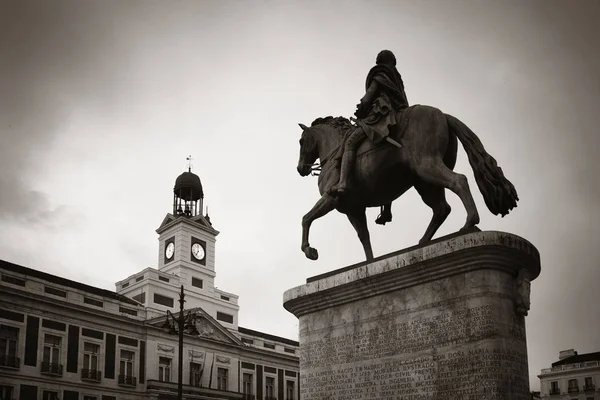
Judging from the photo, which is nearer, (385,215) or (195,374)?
(385,215)

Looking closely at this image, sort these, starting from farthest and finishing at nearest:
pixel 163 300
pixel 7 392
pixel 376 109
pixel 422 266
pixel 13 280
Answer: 1. pixel 163 300
2. pixel 13 280
3. pixel 7 392
4. pixel 376 109
5. pixel 422 266

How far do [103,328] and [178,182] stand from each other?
18.6 metres

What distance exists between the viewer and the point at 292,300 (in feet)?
29.3

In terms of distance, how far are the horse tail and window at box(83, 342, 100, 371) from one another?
40.1m

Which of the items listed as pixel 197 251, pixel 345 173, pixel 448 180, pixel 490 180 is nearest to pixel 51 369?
pixel 197 251

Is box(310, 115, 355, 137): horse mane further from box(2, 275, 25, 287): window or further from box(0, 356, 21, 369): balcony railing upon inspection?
box(2, 275, 25, 287): window

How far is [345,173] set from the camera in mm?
8664

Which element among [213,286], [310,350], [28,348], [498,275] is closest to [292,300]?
[310,350]

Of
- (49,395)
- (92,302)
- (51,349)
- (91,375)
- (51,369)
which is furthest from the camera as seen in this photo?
(92,302)

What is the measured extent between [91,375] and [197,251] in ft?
55.3

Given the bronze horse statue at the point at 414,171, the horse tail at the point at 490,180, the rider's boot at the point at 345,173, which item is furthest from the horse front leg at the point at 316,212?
the horse tail at the point at 490,180

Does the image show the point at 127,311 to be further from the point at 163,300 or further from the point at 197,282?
the point at 197,282

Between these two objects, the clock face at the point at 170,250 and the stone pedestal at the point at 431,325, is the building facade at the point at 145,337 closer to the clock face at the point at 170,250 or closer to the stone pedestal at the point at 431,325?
the clock face at the point at 170,250

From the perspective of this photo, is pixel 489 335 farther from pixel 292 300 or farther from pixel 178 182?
pixel 178 182
